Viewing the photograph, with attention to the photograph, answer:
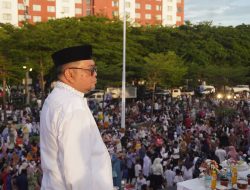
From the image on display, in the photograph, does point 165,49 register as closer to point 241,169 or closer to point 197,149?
point 197,149

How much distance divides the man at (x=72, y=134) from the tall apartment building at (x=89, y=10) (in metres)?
54.0

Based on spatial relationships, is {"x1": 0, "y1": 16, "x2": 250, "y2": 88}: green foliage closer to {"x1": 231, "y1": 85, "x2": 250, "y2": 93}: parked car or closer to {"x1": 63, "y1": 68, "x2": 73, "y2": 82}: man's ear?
{"x1": 231, "y1": 85, "x2": 250, "y2": 93}: parked car

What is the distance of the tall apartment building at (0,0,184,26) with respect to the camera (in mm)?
64188

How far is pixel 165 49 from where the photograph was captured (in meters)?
44.4

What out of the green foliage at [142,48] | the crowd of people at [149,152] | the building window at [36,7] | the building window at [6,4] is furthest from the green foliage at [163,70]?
the building window at [6,4]

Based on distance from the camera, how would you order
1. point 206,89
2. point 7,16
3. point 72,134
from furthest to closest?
point 7,16 → point 206,89 → point 72,134

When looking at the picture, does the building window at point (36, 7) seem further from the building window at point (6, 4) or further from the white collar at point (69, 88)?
the white collar at point (69, 88)

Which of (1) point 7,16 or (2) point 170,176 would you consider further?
(1) point 7,16

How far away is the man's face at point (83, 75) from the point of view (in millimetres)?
2393

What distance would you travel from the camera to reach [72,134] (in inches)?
82.3

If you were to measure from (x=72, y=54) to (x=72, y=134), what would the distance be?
0.57 metres

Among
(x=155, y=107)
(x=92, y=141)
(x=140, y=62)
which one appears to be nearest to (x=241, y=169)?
(x=92, y=141)

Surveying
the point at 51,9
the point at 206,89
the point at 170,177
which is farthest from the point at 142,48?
the point at 170,177

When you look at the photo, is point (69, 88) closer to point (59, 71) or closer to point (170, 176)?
point (59, 71)
